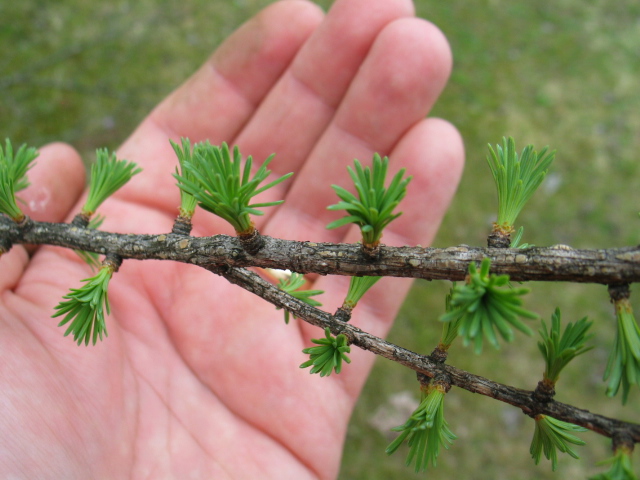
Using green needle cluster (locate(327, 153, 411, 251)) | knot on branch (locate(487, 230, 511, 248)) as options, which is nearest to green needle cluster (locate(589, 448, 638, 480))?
knot on branch (locate(487, 230, 511, 248))

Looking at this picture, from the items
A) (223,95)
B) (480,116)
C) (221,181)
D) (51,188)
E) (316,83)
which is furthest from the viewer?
(480,116)

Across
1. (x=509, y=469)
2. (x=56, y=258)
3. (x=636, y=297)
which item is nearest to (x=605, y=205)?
(x=636, y=297)

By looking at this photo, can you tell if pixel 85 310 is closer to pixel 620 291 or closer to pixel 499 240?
pixel 499 240

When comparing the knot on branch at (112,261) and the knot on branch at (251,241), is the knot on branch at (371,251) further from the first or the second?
the knot on branch at (112,261)

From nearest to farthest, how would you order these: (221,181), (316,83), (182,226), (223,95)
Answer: (221,181)
(182,226)
(316,83)
(223,95)

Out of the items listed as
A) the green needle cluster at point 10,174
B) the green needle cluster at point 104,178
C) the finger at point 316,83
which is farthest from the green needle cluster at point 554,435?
the finger at point 316,83

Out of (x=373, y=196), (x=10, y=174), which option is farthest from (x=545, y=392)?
(x=10, y=174)
